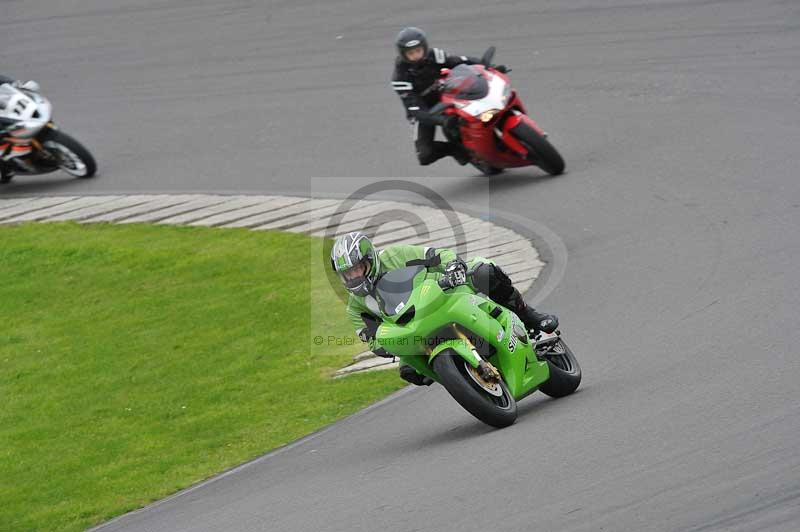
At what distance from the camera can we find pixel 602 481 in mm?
6367

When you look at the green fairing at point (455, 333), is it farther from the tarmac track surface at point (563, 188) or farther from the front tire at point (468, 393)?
the tarmac track surface at point (563, 188)

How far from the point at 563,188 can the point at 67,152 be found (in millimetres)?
6902

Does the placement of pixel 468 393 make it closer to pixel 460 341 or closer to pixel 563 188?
pixel 460 341

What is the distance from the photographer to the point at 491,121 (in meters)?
14.1

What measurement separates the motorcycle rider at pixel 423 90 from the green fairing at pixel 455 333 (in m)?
6.59

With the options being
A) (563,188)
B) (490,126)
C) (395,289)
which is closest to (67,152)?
(490,126)

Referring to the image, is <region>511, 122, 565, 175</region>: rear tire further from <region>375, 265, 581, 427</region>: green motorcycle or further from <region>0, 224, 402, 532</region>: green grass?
<region>375, 265, 581, 427</region>: green motorcycle

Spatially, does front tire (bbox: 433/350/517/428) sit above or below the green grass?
above

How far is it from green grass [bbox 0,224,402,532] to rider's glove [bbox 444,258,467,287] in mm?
1861

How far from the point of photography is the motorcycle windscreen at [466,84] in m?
14.2

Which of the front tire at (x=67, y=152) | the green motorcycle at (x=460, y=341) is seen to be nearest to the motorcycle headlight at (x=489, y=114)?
the front tire at (x=67, y=152)

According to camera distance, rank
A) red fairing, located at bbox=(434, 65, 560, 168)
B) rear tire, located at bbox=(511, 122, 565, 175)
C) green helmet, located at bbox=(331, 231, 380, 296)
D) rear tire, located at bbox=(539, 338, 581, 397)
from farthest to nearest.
Result: red fairing, located at bbox=(434, 65, 560, 168) → rear tire, located at bbox=(511, 122, 565, 175) → rear tire, located at bbox=(539, 338, 581, 397) → green helmet, located at bbox=(331, 231, 380, 296)

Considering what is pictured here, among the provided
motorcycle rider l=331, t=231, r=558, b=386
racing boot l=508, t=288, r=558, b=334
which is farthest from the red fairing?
motorcycle rider l=331, t=231, r=558, b=386

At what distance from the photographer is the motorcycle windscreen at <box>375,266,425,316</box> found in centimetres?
795
